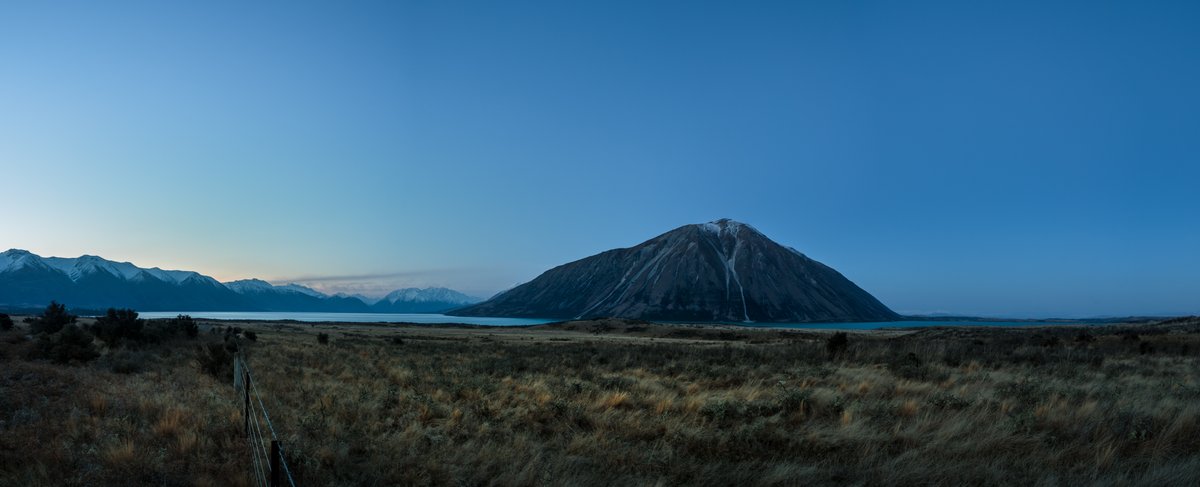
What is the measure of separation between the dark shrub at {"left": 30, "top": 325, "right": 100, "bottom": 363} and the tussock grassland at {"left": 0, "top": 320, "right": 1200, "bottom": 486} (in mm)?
2299

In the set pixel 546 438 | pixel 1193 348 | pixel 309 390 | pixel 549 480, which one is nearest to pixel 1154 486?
pixel 549 480

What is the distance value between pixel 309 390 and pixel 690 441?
404 inches

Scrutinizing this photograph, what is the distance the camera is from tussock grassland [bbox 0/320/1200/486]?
6.69m

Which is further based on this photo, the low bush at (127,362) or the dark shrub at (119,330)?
the dark shrub at (119,330)

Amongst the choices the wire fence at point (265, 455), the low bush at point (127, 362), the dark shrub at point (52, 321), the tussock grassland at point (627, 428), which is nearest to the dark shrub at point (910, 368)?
the tussock grassland at point (627, 428)

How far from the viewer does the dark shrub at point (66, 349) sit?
59.4 feet

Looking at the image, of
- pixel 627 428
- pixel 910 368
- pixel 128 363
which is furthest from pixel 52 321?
pixel 910 368

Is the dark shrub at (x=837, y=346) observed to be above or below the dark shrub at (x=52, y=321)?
below

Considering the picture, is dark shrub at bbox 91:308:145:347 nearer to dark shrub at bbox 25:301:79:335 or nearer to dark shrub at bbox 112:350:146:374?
dark shrub at bbox 25:301:79:335

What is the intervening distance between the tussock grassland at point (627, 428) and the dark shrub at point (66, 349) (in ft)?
7.54

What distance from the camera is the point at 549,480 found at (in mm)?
6473

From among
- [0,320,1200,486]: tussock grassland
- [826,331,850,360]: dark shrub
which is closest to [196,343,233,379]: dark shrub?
[0,320,1200,486]: tussock grassland

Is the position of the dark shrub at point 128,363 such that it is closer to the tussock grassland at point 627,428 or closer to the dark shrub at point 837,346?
the tussock grassland at point 627,428

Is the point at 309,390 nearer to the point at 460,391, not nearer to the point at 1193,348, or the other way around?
the point at 460,391
